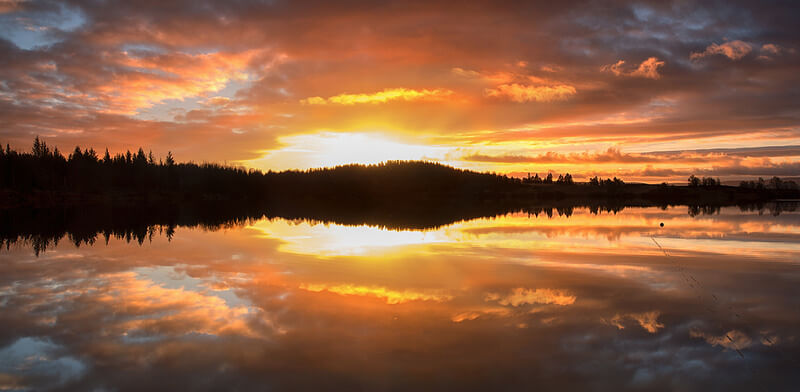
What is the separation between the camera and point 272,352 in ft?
29.7

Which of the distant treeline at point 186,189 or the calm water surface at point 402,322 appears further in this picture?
the distant treeline at point 186,189

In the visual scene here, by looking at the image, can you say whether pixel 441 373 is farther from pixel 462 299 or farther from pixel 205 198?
pixel 205 198

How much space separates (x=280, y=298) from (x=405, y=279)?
4.48m

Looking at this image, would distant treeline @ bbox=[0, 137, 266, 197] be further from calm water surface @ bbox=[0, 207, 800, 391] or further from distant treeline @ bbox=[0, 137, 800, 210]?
calm water surface @ bbox=[0, 207, 800, 391]

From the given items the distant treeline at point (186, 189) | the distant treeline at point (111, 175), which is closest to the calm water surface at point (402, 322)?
the distant treeline at point (186, 189)

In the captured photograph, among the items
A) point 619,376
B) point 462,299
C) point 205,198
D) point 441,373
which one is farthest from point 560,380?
point 205,198

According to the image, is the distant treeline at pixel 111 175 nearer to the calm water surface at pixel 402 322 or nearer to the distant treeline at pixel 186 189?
the distant treeline at pixel 186 189

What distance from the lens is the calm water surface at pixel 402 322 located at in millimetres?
8000

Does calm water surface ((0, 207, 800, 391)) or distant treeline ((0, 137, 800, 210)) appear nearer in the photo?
calm water surface ((0, 207, 800, 391))

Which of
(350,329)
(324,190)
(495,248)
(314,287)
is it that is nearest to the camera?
(350,329)

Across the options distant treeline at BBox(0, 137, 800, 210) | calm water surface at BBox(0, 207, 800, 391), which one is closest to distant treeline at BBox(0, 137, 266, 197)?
distant treeline at BBox(0, 137, 800, 210)

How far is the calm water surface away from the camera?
8.00m

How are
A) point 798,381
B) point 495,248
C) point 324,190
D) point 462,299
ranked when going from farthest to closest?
point 324,190 → point 495,248 → point 462,299 → point 798,381

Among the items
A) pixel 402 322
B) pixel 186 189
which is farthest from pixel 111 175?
pixel 402 322
